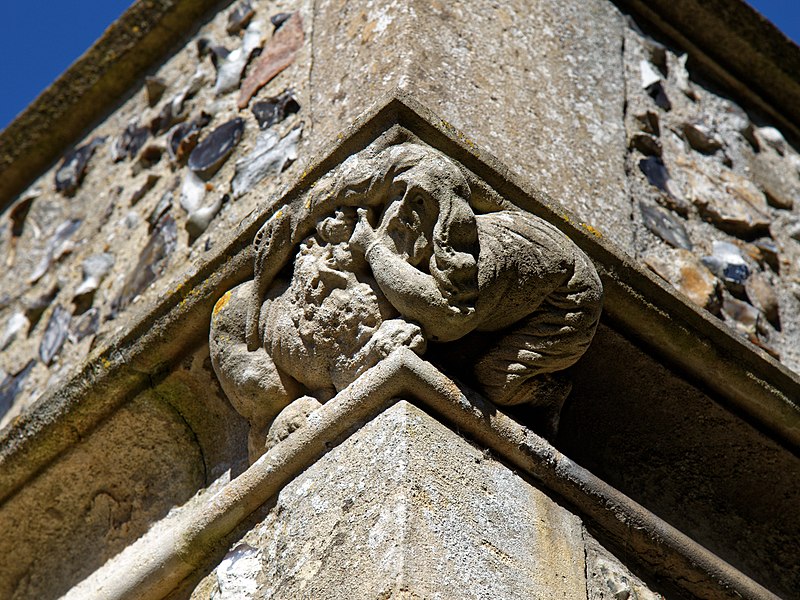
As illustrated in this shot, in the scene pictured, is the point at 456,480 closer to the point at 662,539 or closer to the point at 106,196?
the point at 662,539

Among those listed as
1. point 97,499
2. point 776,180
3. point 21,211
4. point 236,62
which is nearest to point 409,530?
point 97,499

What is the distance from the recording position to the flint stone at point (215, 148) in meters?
2.78

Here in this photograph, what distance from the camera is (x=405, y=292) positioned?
6.15ft

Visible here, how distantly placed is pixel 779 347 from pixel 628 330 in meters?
0.70

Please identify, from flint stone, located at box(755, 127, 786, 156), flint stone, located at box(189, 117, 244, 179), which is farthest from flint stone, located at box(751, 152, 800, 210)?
flint stone, located at box(189, 117, 244, 179)

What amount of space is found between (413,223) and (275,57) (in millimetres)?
1101

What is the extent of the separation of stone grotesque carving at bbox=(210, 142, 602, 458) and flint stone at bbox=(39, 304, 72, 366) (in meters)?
1.09

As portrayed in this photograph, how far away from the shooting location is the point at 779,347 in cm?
276

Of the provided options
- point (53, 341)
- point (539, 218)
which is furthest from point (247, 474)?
point (53, 341)

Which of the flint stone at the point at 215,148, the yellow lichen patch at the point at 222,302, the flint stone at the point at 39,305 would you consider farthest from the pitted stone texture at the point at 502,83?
the flint stone at the point at 39,305

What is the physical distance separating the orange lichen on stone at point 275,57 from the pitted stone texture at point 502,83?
0.31 ft

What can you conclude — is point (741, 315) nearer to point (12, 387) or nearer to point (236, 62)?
point (236, 62)

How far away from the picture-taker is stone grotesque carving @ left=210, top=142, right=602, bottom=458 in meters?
1.90

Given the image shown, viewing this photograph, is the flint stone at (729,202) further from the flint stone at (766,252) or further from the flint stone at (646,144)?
the flint stone at (646,144)
